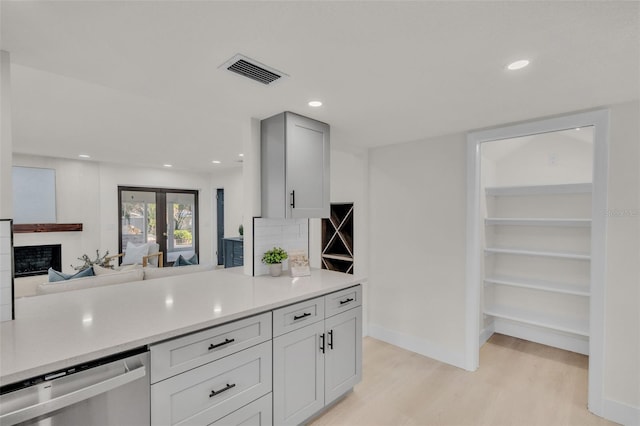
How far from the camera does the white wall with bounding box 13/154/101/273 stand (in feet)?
17.3

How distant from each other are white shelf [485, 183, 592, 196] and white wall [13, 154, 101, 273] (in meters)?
6.67

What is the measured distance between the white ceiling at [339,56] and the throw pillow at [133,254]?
160 inches

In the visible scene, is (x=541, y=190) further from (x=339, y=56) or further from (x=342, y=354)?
(x=339, y=56)

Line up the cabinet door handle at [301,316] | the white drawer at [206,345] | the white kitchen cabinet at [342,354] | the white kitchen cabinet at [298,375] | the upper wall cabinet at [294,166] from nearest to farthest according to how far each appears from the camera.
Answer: the white drawer at [206,345]
the white kitchen cabinet at [298,375]
the cabinet door handle at [301,316]
the white kitchen cabinet at [342,354]
the upper wall cabinet at [294,166]

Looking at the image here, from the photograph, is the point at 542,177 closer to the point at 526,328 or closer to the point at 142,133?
the point at 526,328

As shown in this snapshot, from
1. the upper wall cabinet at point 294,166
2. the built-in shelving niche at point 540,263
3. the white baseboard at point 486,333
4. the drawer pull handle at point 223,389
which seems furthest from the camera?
the white baseboard at point 486,333

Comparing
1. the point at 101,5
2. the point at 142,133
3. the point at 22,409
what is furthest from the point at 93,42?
the point at 142,133

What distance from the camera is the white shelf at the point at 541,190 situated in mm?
3006

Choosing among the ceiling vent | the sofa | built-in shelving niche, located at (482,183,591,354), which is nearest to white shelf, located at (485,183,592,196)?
built-in shelving niche, located at (482,183,591,354)

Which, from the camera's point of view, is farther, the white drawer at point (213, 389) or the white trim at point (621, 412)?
the white trim at point (621, 412)

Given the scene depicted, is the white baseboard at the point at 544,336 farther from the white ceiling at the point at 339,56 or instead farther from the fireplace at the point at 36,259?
the fireplace at the point at 36,259

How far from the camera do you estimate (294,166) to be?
241 centimetres

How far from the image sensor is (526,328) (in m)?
3.60

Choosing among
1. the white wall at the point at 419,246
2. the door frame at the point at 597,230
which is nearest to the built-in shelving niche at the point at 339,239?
the white wall at the point at 419,246
